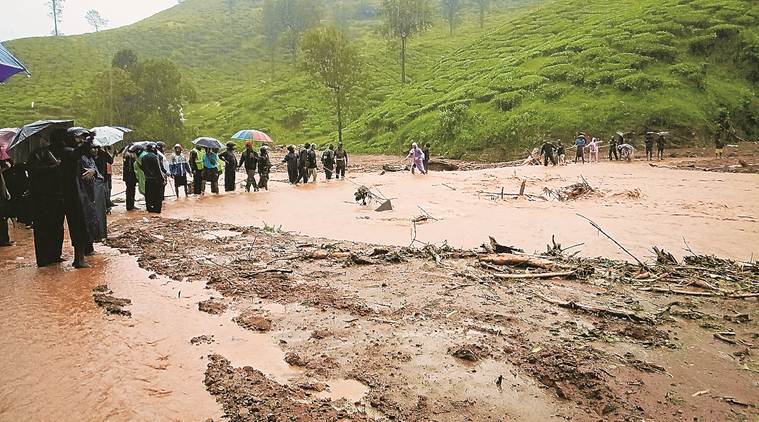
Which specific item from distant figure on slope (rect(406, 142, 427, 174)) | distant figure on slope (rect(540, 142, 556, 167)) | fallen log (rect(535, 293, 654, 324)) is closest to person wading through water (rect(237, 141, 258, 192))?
distant figure on slope (rect(406, 142, 427, 174))

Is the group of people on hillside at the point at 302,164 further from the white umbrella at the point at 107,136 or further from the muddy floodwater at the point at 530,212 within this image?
the white umbrella at the point at 107,136

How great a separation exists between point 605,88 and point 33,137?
32.5 metres

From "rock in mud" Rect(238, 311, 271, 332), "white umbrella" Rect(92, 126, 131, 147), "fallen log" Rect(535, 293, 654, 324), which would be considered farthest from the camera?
"white umbrella" Rect(92, 126, 131, 147)

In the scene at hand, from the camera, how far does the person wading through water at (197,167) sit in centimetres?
1568

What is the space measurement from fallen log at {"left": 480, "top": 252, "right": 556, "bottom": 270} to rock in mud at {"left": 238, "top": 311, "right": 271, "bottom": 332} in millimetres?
3509

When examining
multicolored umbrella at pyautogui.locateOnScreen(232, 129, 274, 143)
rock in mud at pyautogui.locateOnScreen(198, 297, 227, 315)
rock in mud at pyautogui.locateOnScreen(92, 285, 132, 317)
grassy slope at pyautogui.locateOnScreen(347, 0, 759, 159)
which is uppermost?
grassy slope at pyautogui.locateOnScreen(347, 0, 759, 159)

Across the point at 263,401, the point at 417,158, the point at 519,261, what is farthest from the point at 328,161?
the point at 263,401

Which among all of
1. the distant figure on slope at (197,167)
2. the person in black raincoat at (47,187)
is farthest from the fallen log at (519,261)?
the distant figure on slope at (197,167)

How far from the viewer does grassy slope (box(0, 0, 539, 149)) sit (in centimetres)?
4862

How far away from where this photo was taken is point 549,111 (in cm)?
3039

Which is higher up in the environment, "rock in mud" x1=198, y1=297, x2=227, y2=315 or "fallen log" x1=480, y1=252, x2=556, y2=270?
"fallen log" x1=480, y1=252, x2=556, y2=270

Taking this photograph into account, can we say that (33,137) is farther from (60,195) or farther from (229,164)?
(229,164)

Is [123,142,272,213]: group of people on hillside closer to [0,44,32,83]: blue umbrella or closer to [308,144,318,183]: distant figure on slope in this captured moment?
[308,144,318,183]: distant figure on slope

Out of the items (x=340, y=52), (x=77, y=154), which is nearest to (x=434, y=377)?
(x=77, y=154)
